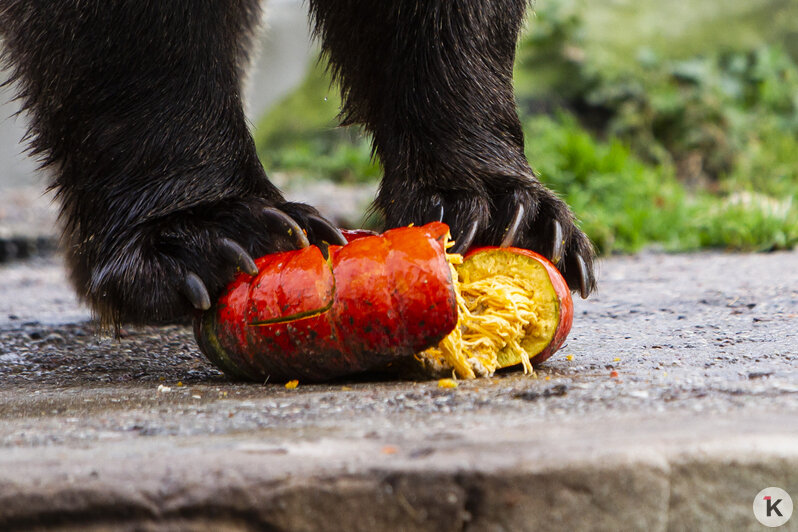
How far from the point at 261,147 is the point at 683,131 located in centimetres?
382

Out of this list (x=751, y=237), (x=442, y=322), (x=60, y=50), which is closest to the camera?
(x=442, y=322)

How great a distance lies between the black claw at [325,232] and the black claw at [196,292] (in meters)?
0.23

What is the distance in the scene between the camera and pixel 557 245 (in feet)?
6.68

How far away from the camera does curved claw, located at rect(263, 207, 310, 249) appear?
6.15 ft

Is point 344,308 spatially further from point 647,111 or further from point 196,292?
point 647,111

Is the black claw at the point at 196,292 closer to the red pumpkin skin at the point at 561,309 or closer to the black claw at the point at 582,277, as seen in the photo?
the red pumpkin skin at the point at 561,309

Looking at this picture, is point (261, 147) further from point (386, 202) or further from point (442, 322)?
point (442, 322)

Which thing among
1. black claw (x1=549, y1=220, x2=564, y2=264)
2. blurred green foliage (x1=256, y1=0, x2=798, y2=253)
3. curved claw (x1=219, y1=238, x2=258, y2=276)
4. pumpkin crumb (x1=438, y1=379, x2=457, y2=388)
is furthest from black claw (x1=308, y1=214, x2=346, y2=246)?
blurred green foliage (x1=256, y1=0, x2=798, y2=253)

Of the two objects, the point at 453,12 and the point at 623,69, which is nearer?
the point at 453,12

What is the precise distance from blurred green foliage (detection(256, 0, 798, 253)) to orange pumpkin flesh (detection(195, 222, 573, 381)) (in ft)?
10.2

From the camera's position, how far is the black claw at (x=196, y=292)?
1.83m

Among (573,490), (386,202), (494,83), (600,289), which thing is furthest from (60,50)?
(600,289)

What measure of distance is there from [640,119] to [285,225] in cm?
554

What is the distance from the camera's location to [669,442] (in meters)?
1.21
